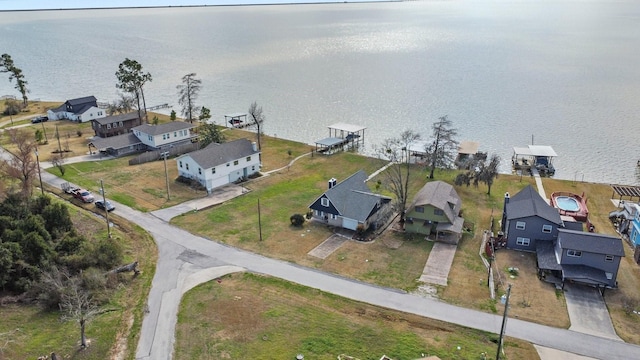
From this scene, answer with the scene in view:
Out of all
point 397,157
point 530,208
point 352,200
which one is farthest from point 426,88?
point 530,208

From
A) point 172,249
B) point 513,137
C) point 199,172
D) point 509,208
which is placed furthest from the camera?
point 513,137

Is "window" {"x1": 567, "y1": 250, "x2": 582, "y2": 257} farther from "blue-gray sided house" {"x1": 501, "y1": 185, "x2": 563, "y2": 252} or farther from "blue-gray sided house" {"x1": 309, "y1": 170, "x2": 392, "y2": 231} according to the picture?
"blue-gray sided house" {"x1": 309, "y1": 170, "x2": 392, "y2": 231}

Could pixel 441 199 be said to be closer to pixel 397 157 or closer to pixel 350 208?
pixel 350 208

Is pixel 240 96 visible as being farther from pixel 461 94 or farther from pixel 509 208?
pixel 509 208

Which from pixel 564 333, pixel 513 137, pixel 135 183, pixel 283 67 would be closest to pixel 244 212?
pixel 135 183

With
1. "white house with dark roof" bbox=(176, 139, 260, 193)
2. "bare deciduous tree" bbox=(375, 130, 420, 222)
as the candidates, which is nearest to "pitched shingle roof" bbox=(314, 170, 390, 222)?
"bare deciduous tree" bbox=(375, 130, 420, 222)

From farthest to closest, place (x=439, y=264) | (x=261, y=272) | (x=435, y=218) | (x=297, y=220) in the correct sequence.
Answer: (x=297, y=220) → (x=435, y=218) → (x=439, y=264) → (x=261, y=272)
